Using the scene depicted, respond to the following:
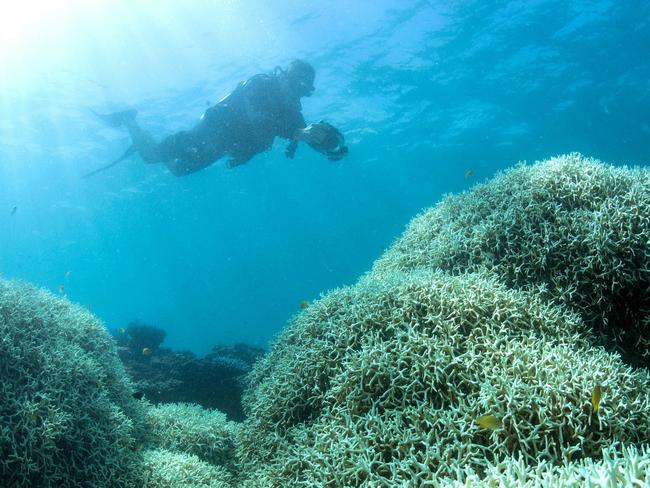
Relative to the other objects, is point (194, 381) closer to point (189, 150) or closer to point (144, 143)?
point (189, 150)

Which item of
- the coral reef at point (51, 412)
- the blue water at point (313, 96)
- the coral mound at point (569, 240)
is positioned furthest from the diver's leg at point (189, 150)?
the coral mound at point (569, 240)

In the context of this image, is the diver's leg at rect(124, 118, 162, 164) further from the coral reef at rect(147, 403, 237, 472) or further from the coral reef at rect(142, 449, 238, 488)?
the coral reef at rect(142, 449, 238, 488)

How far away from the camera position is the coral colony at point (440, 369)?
110 inches

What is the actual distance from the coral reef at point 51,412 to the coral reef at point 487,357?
135 cm

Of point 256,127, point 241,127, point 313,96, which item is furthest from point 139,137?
point 313,96

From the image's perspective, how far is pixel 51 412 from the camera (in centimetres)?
379

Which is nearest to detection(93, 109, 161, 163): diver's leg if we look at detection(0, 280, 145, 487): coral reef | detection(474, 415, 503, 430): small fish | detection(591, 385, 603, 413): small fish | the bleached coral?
detection(0, 280, 145, 487): coral reef

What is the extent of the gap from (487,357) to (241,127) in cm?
948

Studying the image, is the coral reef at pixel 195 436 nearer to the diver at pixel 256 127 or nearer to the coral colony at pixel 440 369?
the coral colony at pixel 440 369

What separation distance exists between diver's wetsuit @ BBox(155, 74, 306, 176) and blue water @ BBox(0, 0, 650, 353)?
4555 mm

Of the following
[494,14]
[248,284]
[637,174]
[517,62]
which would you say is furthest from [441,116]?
[248,284]

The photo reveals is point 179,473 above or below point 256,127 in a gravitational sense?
below

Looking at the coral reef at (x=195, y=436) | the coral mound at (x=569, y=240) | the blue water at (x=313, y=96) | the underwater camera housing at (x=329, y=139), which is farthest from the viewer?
the blue water at (x=313, y=96)

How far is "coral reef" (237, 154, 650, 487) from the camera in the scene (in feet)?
8.96
